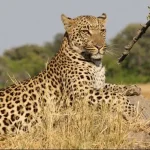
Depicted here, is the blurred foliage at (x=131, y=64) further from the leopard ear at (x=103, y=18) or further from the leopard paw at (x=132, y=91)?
the leopard ear at (x=103, y=18)

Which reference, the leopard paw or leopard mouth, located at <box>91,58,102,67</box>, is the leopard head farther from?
the leopard paw

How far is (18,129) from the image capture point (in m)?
8.66

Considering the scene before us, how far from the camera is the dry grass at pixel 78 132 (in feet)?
24.8

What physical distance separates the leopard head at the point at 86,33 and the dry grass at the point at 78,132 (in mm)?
1262

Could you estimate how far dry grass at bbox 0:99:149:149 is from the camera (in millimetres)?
7574

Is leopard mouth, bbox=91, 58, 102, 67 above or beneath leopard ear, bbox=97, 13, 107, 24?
beneath

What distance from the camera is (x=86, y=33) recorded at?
9.66 m

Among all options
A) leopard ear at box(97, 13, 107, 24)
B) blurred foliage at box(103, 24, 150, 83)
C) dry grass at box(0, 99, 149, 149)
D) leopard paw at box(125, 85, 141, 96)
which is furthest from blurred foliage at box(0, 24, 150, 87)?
dry grass at box(0, 99, 149, 149)

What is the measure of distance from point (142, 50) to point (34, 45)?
9.45 metres

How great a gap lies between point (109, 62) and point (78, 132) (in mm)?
30884

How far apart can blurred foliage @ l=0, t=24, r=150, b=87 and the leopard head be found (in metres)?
15.3

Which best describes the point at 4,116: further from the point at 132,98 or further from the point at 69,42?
the point at 132,98

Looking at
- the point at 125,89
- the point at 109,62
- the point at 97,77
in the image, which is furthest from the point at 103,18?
the point at 109,62

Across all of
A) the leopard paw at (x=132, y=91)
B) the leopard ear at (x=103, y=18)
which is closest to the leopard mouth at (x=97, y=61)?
the leopard ear at (x=103, y=18)
